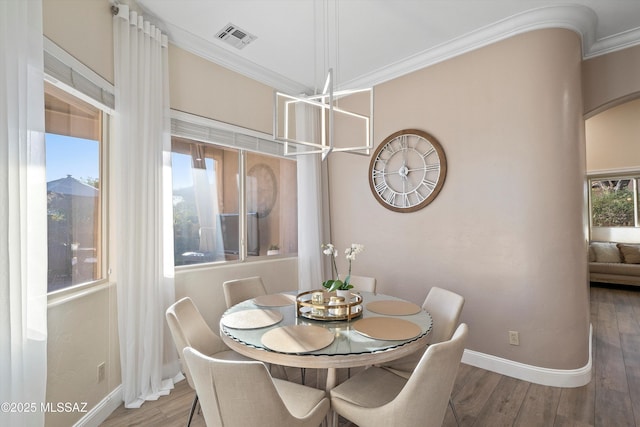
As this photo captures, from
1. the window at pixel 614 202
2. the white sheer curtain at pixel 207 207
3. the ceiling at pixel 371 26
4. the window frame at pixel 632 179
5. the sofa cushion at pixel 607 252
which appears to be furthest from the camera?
the window at pixel 614 202

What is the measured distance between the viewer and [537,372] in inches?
102

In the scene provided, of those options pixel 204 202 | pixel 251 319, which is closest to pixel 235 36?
pixel 204 202

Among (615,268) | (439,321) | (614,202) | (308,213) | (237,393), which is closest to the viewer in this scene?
(237,393)

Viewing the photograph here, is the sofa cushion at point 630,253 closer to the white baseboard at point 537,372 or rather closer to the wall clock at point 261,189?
the white baseboard at point 537,372

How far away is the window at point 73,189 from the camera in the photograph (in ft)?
6.30

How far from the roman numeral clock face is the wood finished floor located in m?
1.69

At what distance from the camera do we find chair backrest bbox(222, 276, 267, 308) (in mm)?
2684

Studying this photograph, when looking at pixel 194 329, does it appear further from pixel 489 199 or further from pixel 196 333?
pixel 489 199

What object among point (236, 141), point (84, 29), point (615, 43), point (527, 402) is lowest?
point (527, 402)

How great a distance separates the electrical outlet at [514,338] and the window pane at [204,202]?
272 cm

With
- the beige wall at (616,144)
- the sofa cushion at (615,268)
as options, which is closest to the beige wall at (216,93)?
the beige wall at (616,144)

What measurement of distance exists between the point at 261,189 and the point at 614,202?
711 centimetres

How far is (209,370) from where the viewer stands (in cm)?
124

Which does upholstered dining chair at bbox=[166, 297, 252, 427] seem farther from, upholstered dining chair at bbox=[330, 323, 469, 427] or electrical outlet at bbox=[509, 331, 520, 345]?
electrical outlet at bbox=[509, 331, 520, 345]
